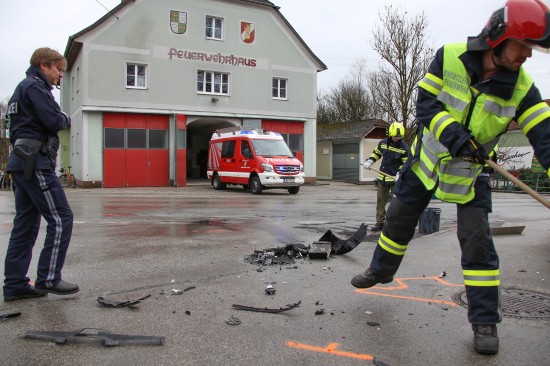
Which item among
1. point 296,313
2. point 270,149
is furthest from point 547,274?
point 270,149

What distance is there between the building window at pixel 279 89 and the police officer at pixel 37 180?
23.7 metres

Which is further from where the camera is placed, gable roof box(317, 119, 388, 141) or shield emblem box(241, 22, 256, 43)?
gable roof box(317, 119, 388, 141)

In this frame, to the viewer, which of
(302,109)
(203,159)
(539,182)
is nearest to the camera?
(539,182)

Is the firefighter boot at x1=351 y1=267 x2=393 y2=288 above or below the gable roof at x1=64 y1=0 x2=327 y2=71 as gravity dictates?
below

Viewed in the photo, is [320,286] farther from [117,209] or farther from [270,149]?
[270,149]

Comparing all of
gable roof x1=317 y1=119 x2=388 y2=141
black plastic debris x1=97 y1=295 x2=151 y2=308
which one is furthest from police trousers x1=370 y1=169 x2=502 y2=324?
gable roof x1=317 y1=119 x2=388 y2=141

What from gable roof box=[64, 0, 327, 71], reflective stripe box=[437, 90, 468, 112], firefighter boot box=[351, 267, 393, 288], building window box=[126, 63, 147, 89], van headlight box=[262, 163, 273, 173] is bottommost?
firefighter boot box=[351, 267, 393, 288]

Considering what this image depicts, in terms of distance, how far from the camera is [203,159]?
3528cm

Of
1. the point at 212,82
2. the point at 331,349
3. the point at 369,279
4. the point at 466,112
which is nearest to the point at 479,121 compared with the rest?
the point at 466,112

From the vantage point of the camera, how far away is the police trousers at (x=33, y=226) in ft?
12.7

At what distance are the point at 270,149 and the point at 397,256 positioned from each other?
622 inches

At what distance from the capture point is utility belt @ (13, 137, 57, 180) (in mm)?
3785

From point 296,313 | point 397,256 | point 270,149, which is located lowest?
point 296,313

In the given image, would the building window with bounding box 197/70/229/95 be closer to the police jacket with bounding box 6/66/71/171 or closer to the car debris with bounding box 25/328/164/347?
the police jacket with bounding box 6/66/71/171
